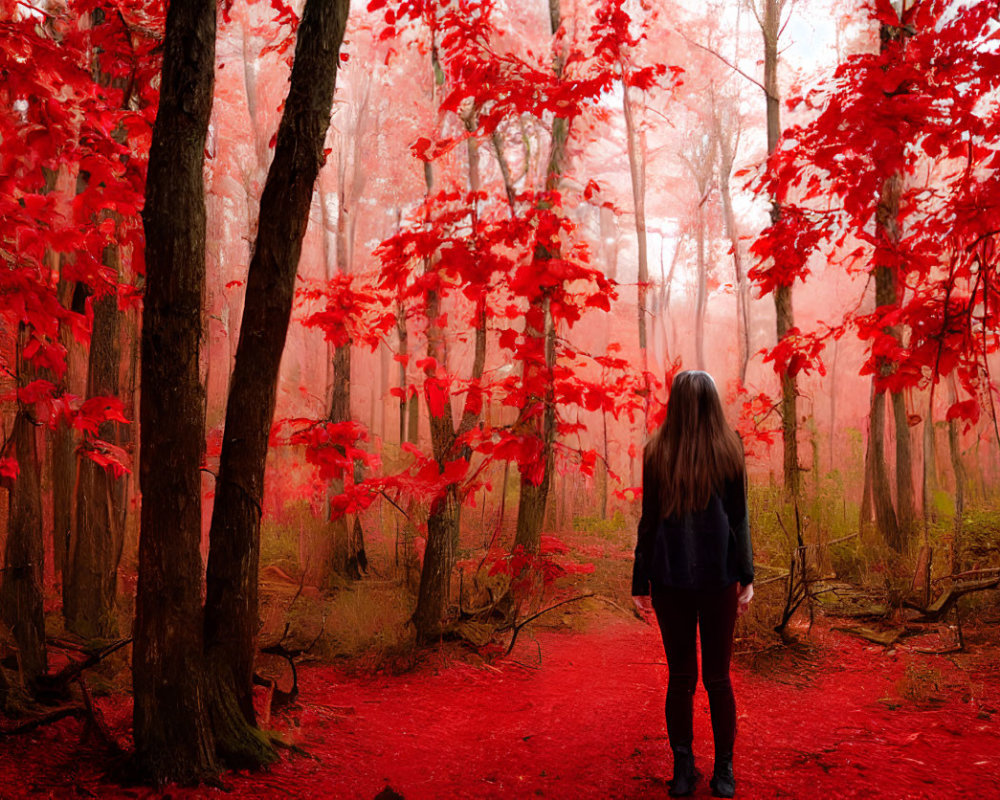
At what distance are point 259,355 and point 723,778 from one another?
260 centimetres

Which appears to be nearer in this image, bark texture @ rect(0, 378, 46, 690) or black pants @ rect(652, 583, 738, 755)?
black pants @ rect(652, 583, 738, 755)

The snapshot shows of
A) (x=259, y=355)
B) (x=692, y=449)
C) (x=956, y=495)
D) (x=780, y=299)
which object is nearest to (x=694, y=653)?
(x=692, y=449)

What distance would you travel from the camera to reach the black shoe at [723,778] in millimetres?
2578

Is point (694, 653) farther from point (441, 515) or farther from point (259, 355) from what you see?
point (441, 515)

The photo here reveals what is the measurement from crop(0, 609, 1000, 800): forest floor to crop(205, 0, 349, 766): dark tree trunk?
60 centimetres

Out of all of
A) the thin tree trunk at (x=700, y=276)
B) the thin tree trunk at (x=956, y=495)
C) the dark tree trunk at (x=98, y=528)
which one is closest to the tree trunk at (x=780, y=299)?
the thin tree trunk at (x=956, y=495)

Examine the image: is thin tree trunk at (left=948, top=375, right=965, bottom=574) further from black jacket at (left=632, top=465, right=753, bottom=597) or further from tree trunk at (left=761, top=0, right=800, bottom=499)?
black jacket at (left=632, top=465, right=753, bottom=597)

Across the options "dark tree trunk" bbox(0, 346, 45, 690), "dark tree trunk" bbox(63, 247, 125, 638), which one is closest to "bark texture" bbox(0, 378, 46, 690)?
"dark tree trunk" bbox(0, 346, 45, 690)

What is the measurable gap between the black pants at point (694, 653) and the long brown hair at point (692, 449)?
0.36 metres

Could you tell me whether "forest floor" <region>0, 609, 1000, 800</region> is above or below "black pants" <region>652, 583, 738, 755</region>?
below

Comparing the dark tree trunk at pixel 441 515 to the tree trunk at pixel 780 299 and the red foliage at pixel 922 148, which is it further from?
the tree trunk at pixel 780 299

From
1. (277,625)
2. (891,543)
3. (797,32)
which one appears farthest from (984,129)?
(797,32)

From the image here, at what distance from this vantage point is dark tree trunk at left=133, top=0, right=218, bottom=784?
2.54 meters

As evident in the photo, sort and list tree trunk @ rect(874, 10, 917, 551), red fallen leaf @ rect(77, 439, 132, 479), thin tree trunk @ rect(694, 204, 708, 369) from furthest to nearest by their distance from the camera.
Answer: thin tree trunk @ rect(694, 204, 708, 369), tree trunk @ rect(874, 10, 917, 551), red fallen leaf @ rect(77, 439, 132, 479)
